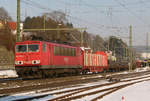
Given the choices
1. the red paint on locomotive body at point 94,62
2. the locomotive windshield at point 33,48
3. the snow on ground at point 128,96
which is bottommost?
the snow on ground at point 128,96

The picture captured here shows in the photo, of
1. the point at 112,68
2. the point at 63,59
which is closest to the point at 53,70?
the point at 63,59

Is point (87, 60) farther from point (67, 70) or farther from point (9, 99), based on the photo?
point (9, 99)

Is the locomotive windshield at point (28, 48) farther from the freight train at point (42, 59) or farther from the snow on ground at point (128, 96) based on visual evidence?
the snow on ground at point (128, 96)

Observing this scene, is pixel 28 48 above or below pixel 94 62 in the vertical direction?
above

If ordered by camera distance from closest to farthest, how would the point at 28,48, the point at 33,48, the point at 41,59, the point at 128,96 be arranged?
the point at 128,96 → the point at 41,59 → the point at 33,48 → the point at 28,48

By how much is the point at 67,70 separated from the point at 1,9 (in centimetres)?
6489

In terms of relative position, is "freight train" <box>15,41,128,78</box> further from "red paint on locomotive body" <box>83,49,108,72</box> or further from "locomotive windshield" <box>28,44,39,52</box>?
"red paint on locomotive body" <box>83,49,108,72</box>

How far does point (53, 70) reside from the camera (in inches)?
886

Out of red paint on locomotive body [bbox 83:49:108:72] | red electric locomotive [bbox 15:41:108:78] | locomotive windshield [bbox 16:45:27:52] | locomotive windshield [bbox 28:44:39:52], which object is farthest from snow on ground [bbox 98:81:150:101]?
red paint on locomotive body [bbox 83:49:108:72]

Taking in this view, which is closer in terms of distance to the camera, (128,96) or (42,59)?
(128,96)

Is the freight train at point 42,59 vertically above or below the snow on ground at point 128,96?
above

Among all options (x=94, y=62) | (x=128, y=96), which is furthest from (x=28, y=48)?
(x=94, y=62)

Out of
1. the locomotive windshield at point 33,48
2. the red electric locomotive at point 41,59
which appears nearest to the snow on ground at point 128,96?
the red electric locomotive at point 41,59

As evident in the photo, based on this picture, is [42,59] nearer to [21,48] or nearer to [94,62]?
[21,48]
